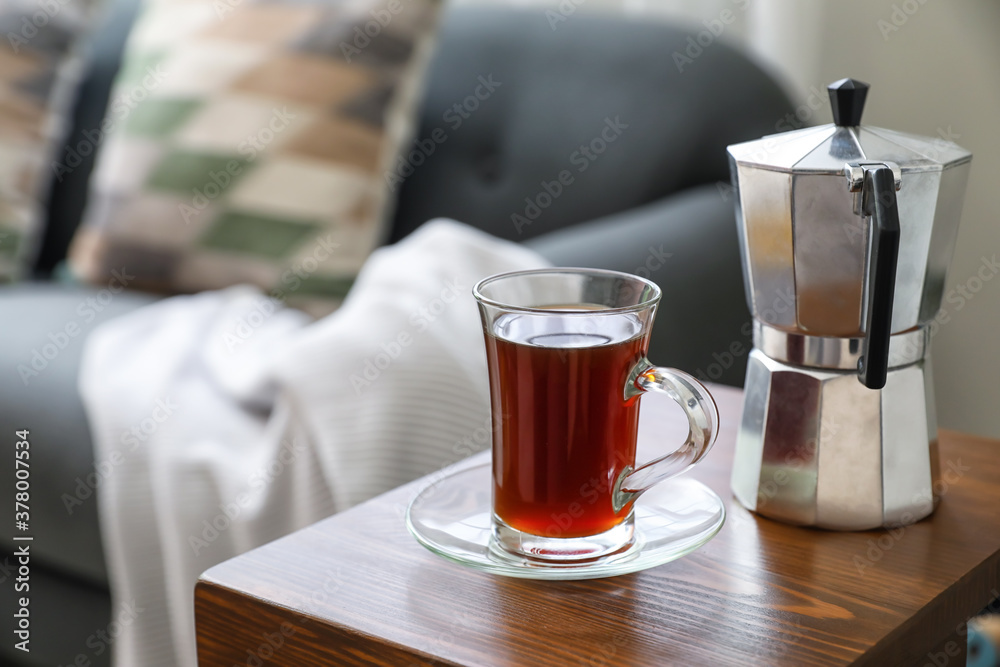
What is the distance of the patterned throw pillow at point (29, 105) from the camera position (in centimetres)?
167

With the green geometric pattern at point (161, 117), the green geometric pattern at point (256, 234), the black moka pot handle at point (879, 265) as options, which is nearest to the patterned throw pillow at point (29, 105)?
the green geometric pattern at point (161, 117)

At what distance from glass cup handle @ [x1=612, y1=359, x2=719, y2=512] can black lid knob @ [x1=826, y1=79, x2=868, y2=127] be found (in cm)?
17

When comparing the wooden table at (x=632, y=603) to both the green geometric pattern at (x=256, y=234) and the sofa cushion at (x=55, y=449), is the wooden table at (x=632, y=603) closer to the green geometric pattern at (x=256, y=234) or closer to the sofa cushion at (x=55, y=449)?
the sofa cushion at (x=55, y=449)

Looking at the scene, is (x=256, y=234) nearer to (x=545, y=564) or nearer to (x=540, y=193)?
(x=540, y=193)

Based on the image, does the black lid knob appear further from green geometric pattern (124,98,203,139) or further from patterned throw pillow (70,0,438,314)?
green geometric pattern (124,98,203,139)

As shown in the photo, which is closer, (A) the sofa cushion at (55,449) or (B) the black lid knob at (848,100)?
(B) the black lid knob at (848,100)

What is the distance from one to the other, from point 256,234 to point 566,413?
1050mm

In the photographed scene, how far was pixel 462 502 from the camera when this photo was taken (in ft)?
2.14

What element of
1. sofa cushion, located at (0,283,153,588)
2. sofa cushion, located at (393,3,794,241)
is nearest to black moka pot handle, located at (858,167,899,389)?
sofa cushion, located at (0,283,153,588)

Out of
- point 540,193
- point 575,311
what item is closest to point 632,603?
point 575,311

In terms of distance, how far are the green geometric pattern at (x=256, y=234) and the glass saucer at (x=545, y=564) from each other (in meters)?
0.84

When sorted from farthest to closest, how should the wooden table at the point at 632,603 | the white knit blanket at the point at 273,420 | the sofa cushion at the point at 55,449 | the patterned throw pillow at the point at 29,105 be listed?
1. the patterned throw pillow at the point at 29,105
2. the sofa cushion at the point at 55,449
3. the white knit blanket at the point at 273,420
4. the wooden table at the point at 632,603

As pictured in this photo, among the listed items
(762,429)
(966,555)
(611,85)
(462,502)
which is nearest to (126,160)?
(611,85)

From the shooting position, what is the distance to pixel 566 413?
550 mm
